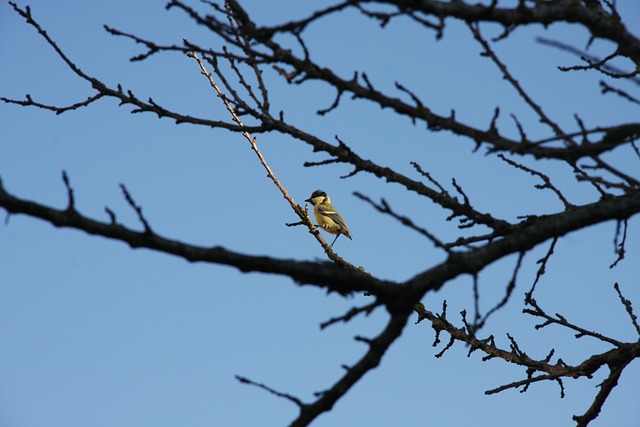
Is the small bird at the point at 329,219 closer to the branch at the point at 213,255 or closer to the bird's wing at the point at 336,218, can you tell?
the bird's wing at the point at 336,218

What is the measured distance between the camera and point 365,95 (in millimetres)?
Answer: 3619

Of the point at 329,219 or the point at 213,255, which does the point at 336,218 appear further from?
the point at 213,255

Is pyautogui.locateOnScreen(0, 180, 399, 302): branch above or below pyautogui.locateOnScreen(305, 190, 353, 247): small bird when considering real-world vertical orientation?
below

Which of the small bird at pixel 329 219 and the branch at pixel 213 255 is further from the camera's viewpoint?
the small bird at pixel 329 219

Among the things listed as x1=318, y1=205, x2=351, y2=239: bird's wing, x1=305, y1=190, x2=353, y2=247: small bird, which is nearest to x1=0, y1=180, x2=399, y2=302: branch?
x1=305, y1=190, x2=353, y2=247: small bird

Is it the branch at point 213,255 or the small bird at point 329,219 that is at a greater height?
the small bird at point 329,219

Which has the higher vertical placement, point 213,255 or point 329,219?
point 329,219

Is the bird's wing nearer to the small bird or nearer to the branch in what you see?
the small bird

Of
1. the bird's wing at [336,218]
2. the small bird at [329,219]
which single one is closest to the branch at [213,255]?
the small bird at [329,219]

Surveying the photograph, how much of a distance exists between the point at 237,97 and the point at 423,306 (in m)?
2.35

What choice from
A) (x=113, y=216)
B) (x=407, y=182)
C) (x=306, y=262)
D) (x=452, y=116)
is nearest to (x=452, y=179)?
(x=407, y=182)

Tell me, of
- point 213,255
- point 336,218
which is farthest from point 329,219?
point 213,255

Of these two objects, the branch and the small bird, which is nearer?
the branch

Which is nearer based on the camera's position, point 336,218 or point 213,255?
point 213,255
